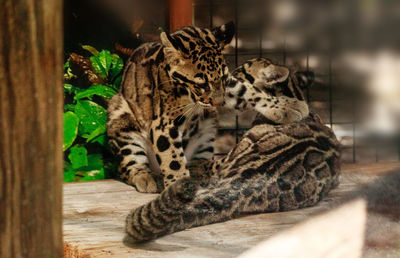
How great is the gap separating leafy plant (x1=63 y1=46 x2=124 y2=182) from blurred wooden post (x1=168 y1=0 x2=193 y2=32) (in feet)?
1.91

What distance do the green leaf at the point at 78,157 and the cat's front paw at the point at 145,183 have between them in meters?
0.63

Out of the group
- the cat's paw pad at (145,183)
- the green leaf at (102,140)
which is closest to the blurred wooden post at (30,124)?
the cat's paw pad at (145,183)

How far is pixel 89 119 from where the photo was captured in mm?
4570

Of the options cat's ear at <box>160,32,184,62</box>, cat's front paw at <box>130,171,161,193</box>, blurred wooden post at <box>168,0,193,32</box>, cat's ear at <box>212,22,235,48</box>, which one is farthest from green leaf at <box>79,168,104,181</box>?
cat's ear at <box>212,22,235,48</box>

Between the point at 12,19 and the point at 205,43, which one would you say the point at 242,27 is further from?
the point at 12,19

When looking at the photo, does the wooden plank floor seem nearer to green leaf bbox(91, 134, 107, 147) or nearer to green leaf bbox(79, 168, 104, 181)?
green leaf bbox(79, 168, 104, 181)

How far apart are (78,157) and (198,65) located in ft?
4.30

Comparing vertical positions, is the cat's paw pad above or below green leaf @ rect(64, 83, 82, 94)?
below

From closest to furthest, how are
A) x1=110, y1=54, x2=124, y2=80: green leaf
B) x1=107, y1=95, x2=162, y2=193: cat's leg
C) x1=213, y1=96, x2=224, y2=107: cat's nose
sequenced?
x1=213, y1=96, x2=224, y2=107: cat's nose < x1=107, y1=95, x2=162, y2=193: cat's leg < x1=110, y1=54, x2=124, y2=80: green leaf

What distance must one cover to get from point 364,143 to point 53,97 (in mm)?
3871

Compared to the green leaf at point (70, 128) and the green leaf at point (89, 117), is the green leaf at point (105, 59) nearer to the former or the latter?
the green leaf at point (89, 117)

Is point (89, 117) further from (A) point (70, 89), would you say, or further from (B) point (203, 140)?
(B) point (203, 140)

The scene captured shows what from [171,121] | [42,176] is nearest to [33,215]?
[42,176]

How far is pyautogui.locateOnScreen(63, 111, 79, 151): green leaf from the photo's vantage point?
4.45 meters
